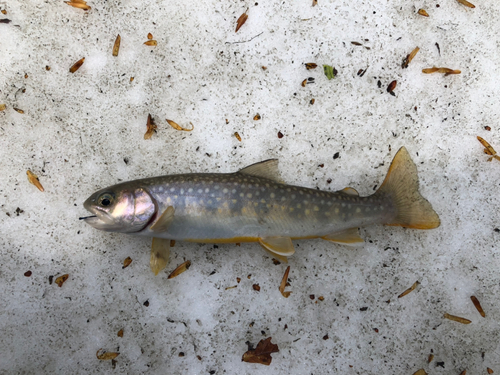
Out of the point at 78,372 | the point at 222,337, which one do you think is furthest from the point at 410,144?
the point at 78,372

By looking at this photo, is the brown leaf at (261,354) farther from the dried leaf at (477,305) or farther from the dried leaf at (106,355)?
the dried leaf at (477,305)

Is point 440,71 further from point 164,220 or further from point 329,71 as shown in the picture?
point 164,220

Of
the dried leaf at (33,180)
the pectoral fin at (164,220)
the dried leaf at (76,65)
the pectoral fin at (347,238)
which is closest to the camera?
the pectoral fin at (164,220)

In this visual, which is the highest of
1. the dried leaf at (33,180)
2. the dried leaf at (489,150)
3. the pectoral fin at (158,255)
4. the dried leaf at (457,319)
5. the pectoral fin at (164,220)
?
the dried leaf at (489,150)

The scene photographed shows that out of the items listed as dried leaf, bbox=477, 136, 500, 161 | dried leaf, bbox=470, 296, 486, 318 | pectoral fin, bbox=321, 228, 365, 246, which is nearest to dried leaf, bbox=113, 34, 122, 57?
pectoral fin, bbox=321, 228, 365, 246

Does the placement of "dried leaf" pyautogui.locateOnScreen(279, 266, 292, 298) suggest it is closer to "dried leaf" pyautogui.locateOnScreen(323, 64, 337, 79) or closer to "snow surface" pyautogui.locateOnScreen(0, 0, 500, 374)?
"snow surface" pyautogui.locateOnScreen(0, 0, 500, 374)

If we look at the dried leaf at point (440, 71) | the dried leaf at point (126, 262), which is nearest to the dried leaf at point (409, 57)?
the dried leaf at point (440, 71)

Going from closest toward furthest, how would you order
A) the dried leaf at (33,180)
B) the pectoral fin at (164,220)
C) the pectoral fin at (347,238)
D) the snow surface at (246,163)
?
the pectoral fin at (164,220)
the pectoral fin at (347,238)
the snow surface at (246,163)
the dried leaf at (33,180)

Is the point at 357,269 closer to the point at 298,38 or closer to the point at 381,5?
the point at 298,38
